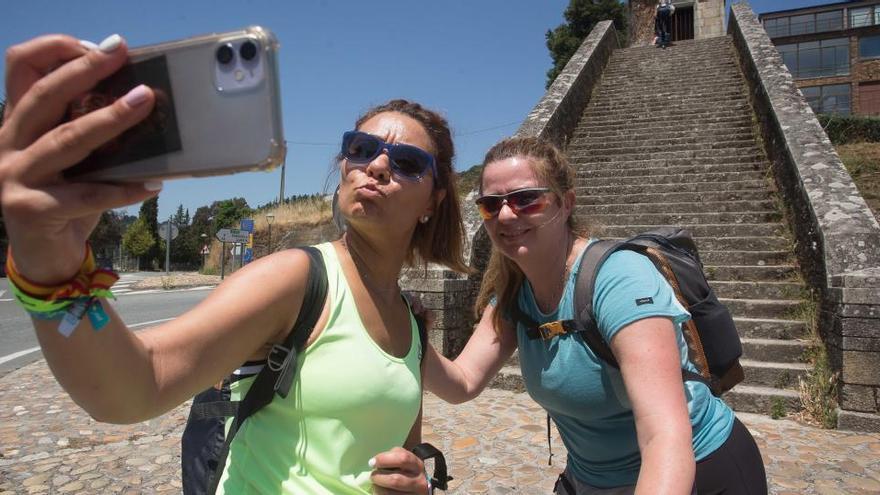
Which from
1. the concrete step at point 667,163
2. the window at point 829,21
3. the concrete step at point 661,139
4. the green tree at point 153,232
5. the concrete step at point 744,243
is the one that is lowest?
the green tree at point 153,232

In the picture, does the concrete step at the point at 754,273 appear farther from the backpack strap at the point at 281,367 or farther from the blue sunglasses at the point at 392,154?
the backpack strap at the point at 281,367

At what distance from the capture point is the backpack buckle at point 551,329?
5.72 ft

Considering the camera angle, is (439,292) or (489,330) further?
(439,292)

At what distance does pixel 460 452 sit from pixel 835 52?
47383 mm

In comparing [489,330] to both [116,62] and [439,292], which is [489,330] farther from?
[439,292]

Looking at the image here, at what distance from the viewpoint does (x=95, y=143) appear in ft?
2.24

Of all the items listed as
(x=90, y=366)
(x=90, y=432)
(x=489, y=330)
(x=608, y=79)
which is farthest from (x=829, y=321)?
(x=608, y=79)

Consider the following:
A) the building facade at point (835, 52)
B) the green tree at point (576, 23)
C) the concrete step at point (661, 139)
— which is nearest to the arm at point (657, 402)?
the concrete step at point (661, 139)

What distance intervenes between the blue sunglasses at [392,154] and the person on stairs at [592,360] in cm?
44

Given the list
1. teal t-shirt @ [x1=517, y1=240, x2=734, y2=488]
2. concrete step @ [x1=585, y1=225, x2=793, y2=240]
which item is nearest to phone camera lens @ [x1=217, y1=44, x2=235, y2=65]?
teal t-shirt @ [x1=517, y1=240, x2=734, y2=488]

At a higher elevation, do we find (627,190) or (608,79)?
(608,79)

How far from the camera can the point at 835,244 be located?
5133 millimetres

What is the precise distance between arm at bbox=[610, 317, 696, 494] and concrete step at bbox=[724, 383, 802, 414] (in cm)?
435

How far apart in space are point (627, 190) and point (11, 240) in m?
8.97
